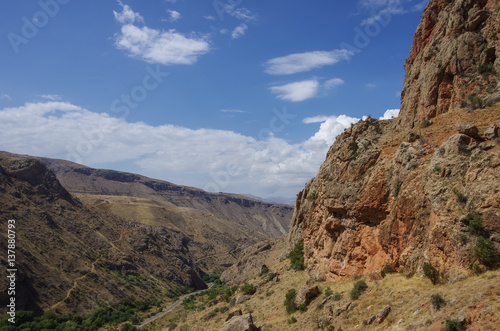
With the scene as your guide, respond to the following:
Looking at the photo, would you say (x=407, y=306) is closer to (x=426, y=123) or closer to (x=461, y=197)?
(x=461, y=197)

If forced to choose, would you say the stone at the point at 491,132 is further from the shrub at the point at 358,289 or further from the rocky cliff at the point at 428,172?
the shrub at the point at 358,289

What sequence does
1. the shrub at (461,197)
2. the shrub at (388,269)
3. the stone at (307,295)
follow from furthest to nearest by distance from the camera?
the stone at (307,295), the shrub at (388,269), the shrub at (461,197)

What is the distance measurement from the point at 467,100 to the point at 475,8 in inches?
373

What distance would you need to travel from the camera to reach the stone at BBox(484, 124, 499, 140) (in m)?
19.5

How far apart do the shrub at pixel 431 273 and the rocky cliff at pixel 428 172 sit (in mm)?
350

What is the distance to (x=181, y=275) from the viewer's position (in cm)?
9600

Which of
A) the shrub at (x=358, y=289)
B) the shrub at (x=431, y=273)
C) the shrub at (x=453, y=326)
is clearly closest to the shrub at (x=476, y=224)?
the shrub at (x=431, y=273)

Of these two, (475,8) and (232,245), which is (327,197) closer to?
(475,8)

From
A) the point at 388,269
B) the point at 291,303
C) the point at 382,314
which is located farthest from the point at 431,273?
the point at 291,303

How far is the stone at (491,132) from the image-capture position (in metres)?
19.5

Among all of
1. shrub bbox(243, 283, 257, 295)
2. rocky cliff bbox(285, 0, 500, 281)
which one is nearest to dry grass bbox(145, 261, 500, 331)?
rocky cliff bbox(285, 0, 500, 281)

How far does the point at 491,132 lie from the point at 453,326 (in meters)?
13.0

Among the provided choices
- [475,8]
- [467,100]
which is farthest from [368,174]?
[475,8]

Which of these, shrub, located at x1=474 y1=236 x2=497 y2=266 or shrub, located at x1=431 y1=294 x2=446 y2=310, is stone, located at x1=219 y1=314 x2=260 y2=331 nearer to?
shrub, located at x1=431 y1=294 x2=446 y2=310
